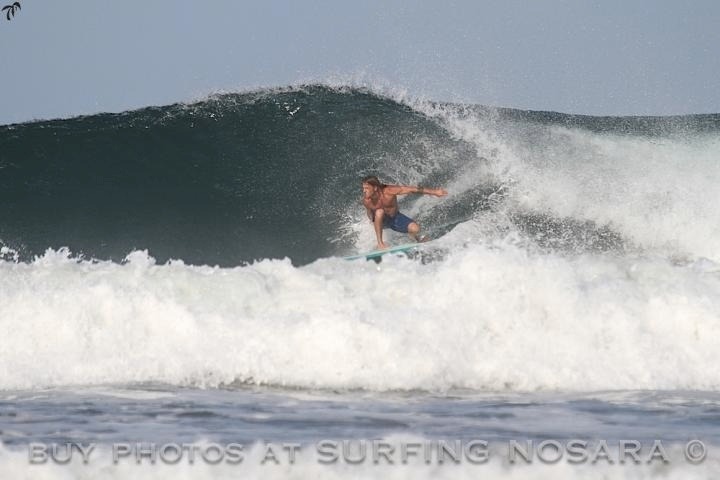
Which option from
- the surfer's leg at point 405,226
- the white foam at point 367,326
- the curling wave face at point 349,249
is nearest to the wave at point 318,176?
the curling wave face at point 349,249

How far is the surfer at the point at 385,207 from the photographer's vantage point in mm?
11166

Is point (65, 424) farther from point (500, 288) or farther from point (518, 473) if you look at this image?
point (500, 288)

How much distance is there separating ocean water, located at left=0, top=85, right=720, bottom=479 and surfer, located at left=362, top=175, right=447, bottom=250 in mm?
381

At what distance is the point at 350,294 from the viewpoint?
7.88 metres

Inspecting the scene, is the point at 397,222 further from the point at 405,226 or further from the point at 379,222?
the point at 379,222

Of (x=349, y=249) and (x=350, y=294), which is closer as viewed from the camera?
(x=350, y=294)

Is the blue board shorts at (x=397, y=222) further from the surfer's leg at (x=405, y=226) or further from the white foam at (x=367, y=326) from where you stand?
the white foam at (x=367, y=326)

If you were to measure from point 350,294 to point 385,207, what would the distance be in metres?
3.49

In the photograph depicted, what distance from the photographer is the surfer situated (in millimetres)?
11166

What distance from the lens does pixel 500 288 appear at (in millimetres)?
7770

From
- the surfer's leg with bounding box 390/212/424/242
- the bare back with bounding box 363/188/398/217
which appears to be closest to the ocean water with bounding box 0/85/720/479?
the surfer's leg with bounding box 390/212/424/242

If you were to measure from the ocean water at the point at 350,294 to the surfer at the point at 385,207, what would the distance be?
38cm

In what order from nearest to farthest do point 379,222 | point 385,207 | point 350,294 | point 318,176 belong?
1. point 350,294
2. point 379,222
3. point 385,207
4. point 318,176

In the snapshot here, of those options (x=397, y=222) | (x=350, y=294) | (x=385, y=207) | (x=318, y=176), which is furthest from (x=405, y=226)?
(x=350, y=294)
